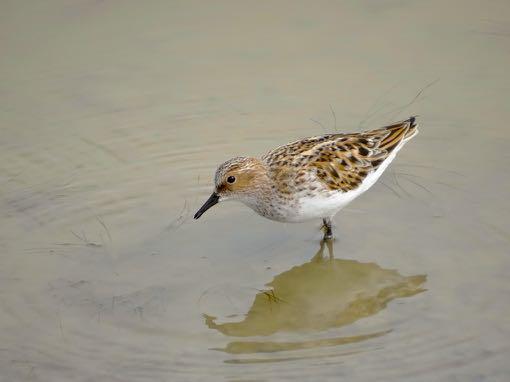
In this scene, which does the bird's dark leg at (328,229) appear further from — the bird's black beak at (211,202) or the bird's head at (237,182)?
the bird's black beak at (211,202)

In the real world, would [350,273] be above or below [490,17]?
below

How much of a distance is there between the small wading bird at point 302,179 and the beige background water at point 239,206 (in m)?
0.50

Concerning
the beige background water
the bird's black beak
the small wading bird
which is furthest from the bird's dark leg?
the bird's black beak

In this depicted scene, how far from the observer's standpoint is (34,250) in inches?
370

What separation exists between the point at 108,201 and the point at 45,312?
7.47 feet

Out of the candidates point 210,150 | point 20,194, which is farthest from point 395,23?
point 20,194

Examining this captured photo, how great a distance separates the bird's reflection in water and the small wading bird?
616mm

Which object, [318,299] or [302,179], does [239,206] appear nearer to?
[302,179]

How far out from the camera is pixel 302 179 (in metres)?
9.27

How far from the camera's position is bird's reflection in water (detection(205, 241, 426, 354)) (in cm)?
803

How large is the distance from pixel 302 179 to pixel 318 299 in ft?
4.54

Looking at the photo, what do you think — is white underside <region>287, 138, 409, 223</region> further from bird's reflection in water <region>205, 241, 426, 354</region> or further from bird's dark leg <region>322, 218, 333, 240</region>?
bird's reflection in water <region>205, 241, 426, 354</region>

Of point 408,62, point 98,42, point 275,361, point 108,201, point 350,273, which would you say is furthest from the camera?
point 98,42

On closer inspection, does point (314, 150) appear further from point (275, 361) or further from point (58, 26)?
point (58, 26)
